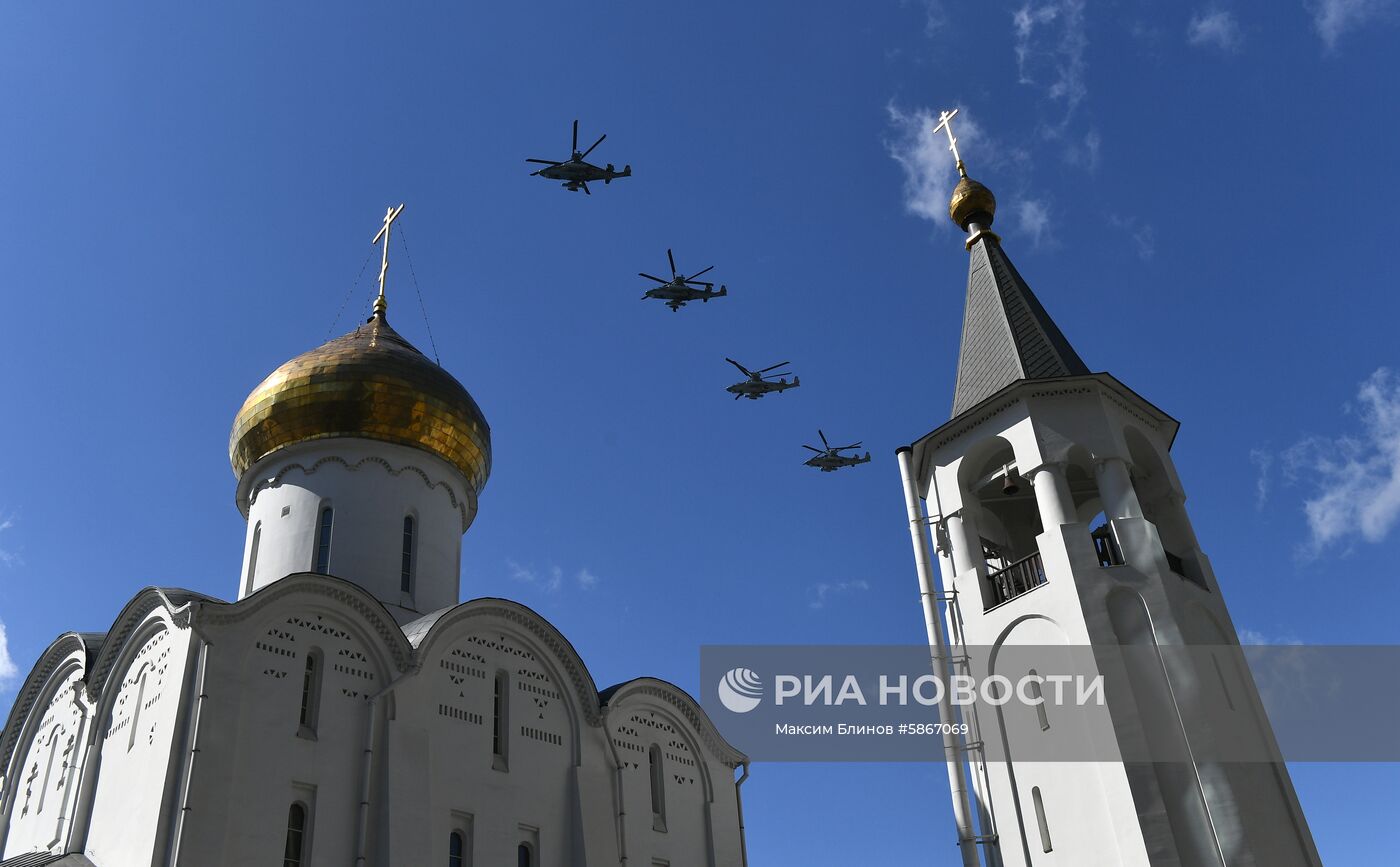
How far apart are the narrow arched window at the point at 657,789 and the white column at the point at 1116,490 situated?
5.93 m

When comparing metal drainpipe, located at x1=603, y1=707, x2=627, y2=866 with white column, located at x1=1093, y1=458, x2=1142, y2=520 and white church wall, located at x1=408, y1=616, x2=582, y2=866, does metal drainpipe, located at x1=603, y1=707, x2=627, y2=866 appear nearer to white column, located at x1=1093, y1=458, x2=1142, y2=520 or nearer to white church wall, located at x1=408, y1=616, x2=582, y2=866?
white church wall, located at x1=408, y1=616, x2=582, y2=866

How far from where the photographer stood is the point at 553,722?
12.8 meters

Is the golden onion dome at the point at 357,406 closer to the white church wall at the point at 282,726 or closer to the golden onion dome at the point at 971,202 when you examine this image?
the white church wall at the point at 282,726

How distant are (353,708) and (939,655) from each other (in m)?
6.28

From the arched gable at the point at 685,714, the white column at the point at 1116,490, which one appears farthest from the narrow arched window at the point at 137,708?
the white column at the point at 1116,490

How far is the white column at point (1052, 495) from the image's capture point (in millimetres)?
12477

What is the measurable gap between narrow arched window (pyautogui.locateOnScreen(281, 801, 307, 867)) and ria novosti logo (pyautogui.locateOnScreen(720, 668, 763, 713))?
5306 millimetres

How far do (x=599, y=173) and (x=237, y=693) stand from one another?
1072cm

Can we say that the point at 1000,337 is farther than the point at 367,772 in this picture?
Yes

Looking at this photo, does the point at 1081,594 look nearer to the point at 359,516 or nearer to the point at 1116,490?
the point at 1116,490

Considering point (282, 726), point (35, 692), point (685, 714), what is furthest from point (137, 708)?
point (685, 714)

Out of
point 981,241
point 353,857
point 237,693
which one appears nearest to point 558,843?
point 353,857

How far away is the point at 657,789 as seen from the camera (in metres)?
13.3

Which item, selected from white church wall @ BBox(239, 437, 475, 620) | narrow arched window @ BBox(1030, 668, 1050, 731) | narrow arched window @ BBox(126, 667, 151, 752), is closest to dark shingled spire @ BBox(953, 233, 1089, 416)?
narrow arched window @ BBox(1030, 668, 1050, 731)
